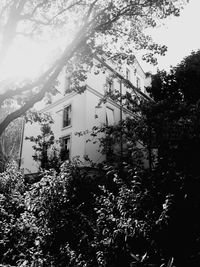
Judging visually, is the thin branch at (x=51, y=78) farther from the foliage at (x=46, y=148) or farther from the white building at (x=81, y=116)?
the white building at (x=81, y=116)

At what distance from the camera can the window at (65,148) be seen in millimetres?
22594

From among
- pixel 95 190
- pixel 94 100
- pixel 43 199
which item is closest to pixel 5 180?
pixel 95 190

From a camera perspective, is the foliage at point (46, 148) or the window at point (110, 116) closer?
the foliage at point (46, 148)

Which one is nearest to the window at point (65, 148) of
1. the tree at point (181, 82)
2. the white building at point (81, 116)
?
the white building at point (81, 116)

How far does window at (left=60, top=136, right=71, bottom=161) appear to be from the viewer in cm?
2259

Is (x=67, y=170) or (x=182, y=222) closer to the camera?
(x=182, y=222)

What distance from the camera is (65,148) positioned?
76.6 feet

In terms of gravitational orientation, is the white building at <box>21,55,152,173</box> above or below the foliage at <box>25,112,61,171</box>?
above

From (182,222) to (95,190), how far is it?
6.81 m

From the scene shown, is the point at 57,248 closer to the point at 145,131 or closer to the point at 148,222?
the point at 148,222

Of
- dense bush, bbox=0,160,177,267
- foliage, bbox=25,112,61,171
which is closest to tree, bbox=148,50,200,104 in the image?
foliage, bbox=25,112,61,171

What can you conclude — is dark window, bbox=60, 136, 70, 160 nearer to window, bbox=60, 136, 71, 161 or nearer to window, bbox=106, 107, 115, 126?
window, bbox=60, 136, 71, 161

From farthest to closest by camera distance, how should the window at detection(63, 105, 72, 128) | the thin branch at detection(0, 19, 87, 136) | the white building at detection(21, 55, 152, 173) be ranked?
the window at detection(63, 105, 72, 128) < the white building at detection(21, 55, 152, 173) < the thin branch at detection(0, 19, 87, 136)

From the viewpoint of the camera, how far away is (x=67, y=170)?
31.3ft
